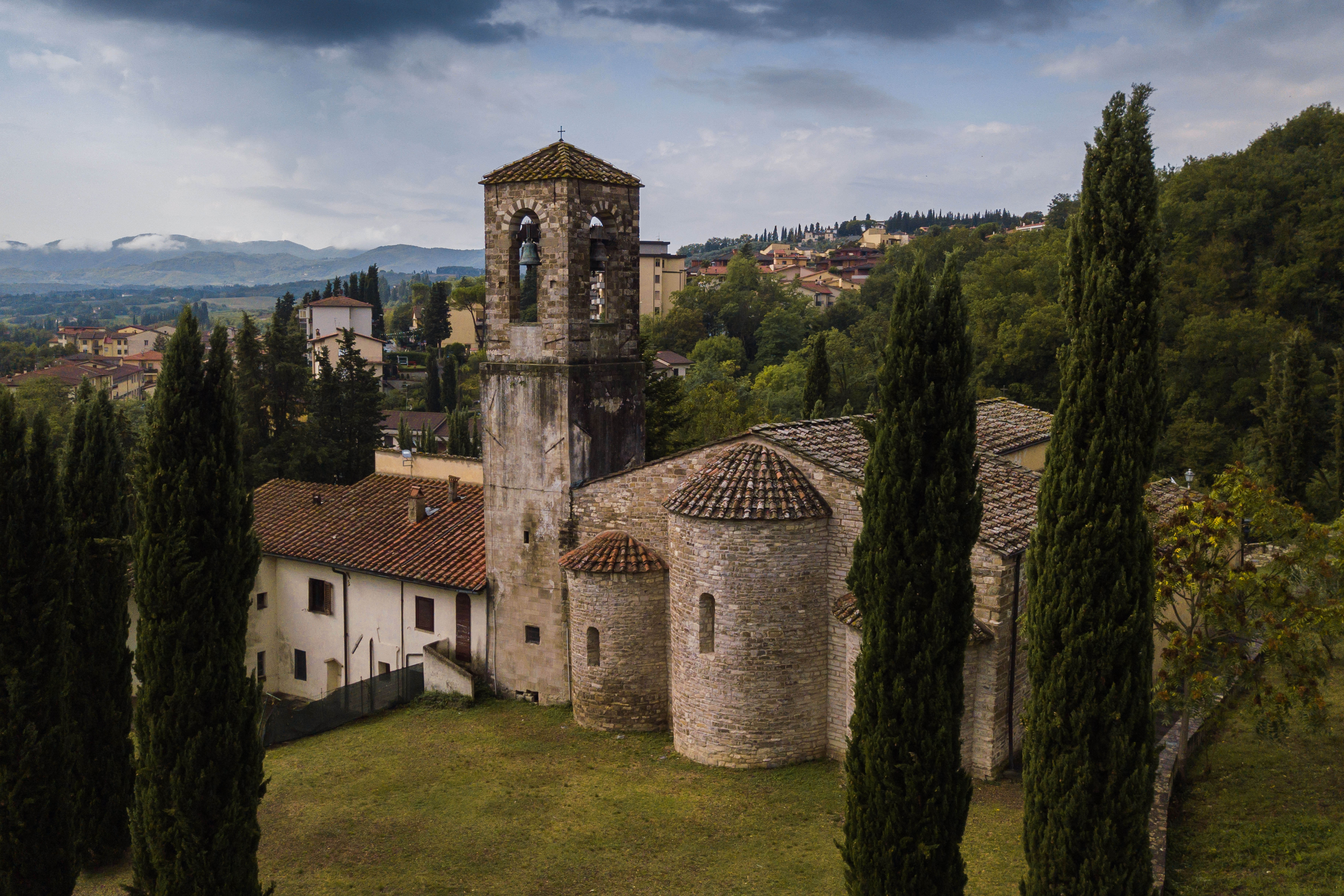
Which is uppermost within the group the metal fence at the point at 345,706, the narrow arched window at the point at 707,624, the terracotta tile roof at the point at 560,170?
the terracotta tile roof at the point at 560,170

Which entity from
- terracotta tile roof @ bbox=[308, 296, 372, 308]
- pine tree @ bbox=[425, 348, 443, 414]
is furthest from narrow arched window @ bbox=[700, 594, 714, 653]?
terracotta tile roof @ bbox=[308, 296, 372, 308]

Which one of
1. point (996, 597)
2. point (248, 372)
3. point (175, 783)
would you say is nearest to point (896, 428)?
point (996, 597)

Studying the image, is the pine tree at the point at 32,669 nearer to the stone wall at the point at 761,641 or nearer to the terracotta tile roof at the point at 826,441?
the stone wall at the point at 761,641

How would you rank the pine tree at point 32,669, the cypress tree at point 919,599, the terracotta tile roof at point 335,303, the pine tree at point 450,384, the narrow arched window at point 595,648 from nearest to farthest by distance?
the cypress tree at point 919,599 < the pine tree at point 32,669 < the narrow arched window at point 595,648 < the pine tree at point 450,384 < the terracotta tile roof at point 335,303

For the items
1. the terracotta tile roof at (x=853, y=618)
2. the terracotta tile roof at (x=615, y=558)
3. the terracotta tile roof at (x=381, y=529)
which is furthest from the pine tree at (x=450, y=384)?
the terracotta tile roof at (x=853, y=618)

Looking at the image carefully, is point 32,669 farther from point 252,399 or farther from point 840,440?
point 252,399

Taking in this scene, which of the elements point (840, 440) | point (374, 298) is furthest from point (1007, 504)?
point (374, 298)
